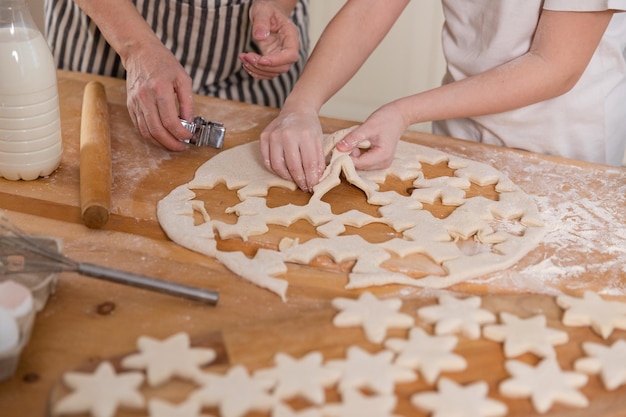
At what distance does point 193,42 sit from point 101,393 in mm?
1116

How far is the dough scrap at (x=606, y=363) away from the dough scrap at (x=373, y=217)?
215 mm

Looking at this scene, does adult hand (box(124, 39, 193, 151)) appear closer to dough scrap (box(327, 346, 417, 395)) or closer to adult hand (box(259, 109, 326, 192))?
adult hand (box(259, 109, 326, 192))

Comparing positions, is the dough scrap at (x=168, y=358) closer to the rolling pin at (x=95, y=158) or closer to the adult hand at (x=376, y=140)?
the rolling pin at (x=95, y=158)

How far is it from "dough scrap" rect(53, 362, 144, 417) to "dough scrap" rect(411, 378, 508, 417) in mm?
317

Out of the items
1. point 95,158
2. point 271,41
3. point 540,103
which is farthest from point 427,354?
point 271,41

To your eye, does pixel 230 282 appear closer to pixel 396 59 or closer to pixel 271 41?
pixel 271 41

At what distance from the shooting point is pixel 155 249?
1.17 m

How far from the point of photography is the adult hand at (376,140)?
139 centimetres

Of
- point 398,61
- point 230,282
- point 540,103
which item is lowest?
point 398,61

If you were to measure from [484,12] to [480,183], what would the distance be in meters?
0.40

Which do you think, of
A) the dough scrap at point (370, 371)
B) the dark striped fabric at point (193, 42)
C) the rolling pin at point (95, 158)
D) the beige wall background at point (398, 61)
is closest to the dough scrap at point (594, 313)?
the dough scrap at point (370, 371)

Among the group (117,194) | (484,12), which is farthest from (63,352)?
(484,12)

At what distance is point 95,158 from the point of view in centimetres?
133

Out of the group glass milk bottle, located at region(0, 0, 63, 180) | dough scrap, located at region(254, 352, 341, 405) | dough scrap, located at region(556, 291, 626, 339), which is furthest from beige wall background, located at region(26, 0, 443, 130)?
dough scrap, located at region(254, 352, 341, 405)
